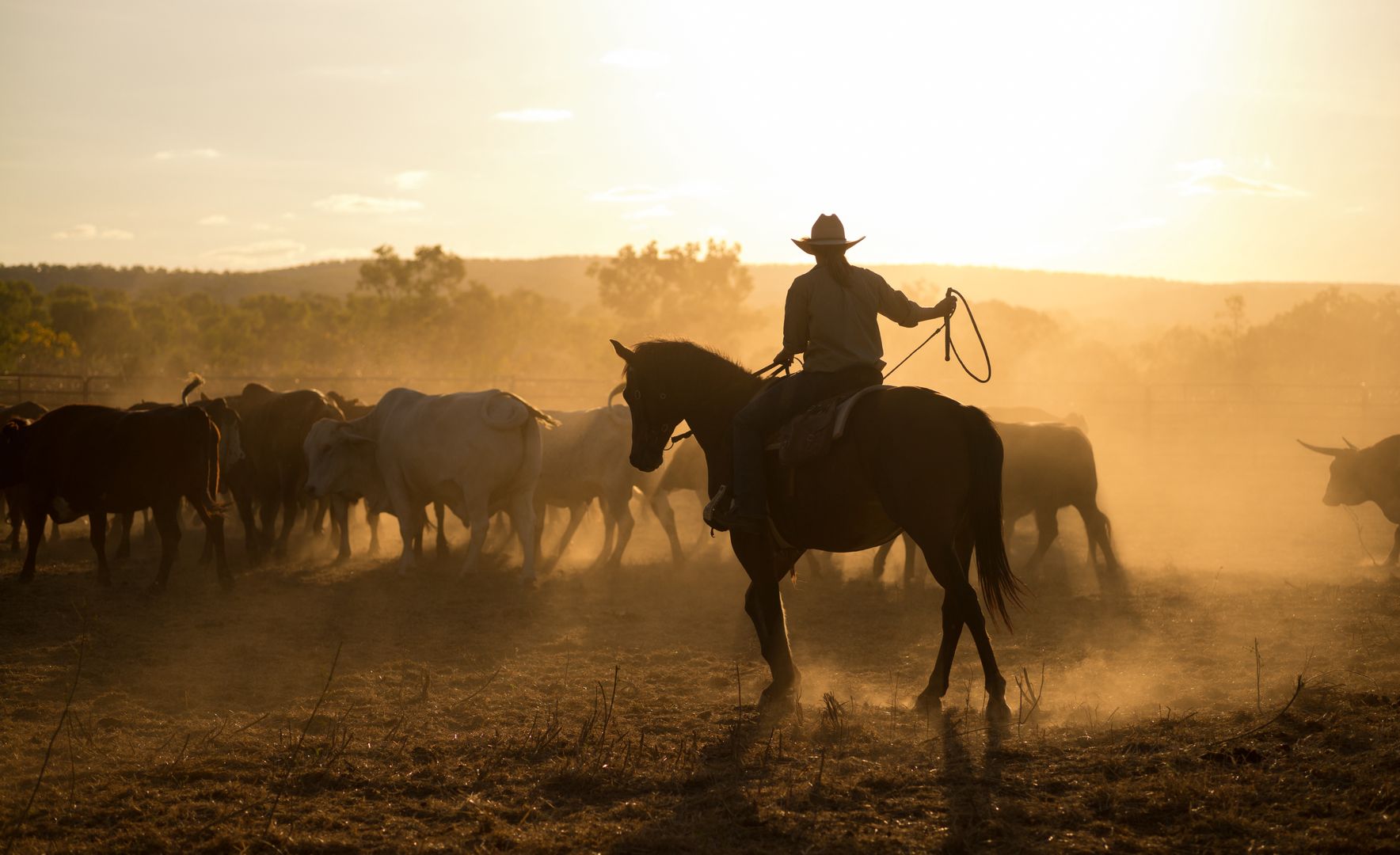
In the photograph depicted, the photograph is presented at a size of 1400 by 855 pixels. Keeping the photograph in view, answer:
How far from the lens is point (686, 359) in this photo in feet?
24.7

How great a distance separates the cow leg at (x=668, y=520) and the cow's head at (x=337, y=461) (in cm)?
330

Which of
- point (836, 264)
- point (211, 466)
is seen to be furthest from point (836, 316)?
point (211, 466)

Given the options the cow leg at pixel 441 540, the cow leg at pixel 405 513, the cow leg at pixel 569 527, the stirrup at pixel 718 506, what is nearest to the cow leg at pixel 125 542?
the cow leg at pixel 405 513

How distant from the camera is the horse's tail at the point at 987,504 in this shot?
636 cm

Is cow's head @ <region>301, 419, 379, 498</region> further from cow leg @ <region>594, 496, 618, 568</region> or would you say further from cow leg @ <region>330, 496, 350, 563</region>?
cow leg @ <region>594, 496, 618, 568</region>

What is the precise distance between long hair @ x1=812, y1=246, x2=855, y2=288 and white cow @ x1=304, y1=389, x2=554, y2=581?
6.05m

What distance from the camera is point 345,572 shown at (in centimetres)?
1288

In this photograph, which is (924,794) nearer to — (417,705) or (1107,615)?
Result: (417,705)

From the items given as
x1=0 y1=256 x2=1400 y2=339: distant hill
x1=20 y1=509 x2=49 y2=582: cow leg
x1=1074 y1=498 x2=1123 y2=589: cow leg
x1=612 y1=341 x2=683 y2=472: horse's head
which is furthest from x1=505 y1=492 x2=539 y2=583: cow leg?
x1=0 y1=256 x2=1400 y2=339: distant hill

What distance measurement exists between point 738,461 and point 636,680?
197 cm

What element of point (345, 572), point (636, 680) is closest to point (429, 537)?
point (345, 572)

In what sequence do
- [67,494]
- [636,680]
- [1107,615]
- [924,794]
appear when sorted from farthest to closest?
[67,494], [1107,615], [636,680], [924,794]

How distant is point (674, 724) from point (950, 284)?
131911 mm

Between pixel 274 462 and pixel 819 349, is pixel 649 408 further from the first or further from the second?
pixel 274 462
